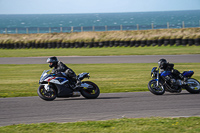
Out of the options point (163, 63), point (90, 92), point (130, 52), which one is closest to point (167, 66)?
point (163, 63)

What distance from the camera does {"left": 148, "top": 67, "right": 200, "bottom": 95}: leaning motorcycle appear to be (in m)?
12.0

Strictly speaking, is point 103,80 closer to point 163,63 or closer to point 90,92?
point 163,63

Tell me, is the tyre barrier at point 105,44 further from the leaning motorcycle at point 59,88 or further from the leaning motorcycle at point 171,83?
the leaning motorcycle at point 59,88

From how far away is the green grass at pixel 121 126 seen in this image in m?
7.03

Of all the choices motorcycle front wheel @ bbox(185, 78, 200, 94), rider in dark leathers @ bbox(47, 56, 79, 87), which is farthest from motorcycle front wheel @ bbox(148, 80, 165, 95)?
rider in dark leathers @ bbox(47, 56, 79, 87)

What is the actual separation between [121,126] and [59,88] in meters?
4.25

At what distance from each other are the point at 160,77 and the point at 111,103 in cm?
268

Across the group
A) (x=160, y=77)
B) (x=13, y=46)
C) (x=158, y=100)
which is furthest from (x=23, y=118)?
(x=13, y=46)

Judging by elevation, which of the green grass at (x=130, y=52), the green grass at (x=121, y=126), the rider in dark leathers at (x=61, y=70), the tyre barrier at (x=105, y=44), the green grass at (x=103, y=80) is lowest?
the green grass at (x=121, y=126)

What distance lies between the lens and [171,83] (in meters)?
12.3

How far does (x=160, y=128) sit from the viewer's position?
7117 mm

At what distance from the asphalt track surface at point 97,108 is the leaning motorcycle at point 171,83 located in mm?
273

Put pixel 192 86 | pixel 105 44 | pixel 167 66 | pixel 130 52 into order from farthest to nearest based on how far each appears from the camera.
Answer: pixel 105 44 → pixel 130 52 → pixel 167 66 → pixel 192 86

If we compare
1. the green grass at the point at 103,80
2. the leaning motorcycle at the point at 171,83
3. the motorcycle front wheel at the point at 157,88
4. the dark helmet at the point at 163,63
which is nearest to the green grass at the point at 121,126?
the motorcycle front wheel at the point at 157,88
